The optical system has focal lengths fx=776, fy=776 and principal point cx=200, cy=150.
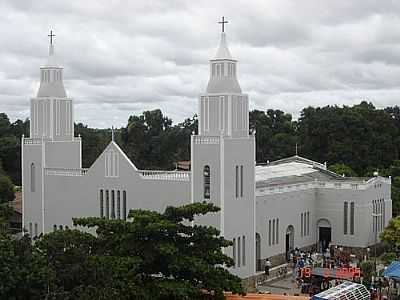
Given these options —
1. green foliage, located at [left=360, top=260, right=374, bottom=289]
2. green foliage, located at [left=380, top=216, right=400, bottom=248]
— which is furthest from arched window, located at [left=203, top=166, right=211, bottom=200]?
green foliage, located at [left=380, top=216, right=400, bottom=248]

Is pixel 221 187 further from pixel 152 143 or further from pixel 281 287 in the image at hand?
pixel 152 143

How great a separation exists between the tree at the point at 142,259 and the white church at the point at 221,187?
7.61 meters

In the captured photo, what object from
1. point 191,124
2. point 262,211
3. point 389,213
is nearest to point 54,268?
point 262,211

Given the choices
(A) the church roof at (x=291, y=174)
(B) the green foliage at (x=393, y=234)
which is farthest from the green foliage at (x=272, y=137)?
(B) the green foliage at (x=393, y=234)

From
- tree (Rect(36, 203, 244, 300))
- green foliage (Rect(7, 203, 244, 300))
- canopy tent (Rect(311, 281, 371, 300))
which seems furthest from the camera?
canopy tent (Rect(311, 281, 371, 300))

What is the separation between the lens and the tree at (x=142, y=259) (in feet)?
65.4

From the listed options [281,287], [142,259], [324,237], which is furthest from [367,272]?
[142,259]

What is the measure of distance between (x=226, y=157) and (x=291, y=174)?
1254cm

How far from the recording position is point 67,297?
61.8 feet

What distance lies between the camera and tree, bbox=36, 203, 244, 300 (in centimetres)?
1994

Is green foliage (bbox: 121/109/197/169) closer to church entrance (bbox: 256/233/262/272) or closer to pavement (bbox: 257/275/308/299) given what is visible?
church entrance (bbox: 256/233/262/272)

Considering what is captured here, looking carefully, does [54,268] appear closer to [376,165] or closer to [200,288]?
[200,288]

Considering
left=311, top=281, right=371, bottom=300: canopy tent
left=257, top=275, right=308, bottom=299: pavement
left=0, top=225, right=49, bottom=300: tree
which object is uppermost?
left=0, top=225, right=49, bottom=300: tree

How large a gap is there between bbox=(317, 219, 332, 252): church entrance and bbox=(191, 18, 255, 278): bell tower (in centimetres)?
978
